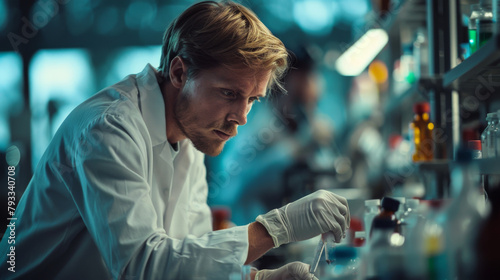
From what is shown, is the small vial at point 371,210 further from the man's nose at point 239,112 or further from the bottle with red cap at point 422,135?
the bottle with red cap at point 422,135

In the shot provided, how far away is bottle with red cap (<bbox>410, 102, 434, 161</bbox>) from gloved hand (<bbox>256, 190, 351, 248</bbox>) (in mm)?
865

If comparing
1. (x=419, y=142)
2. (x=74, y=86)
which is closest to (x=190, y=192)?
(x=419, y=142)

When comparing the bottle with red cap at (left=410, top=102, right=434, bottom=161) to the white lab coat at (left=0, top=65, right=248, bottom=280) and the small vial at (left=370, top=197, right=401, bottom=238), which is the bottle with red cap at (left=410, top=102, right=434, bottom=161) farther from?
the white lab coat at (left=0, top=65, right=248, bottom=280)

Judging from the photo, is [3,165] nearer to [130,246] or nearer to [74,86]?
[74,86]

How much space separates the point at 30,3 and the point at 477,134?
4981 mm

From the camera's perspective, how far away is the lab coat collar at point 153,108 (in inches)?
62.7

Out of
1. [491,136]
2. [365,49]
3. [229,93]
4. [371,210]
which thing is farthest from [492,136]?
[365,49]

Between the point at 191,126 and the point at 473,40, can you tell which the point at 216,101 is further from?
the point at 473,40

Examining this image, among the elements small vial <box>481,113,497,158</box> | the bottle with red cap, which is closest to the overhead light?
the bottle with red cap

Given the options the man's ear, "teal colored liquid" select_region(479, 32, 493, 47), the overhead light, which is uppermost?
the overhead light

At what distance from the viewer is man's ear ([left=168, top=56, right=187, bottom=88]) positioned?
1.65 metres

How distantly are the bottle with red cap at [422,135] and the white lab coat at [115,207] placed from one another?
1.05 metres

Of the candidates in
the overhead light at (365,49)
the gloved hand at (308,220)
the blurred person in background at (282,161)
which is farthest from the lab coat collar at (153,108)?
the overhead light at (365,49)

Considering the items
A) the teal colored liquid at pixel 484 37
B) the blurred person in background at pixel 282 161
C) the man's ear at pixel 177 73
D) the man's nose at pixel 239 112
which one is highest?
the teal colored liquid at pixel 484 37
